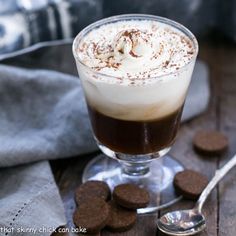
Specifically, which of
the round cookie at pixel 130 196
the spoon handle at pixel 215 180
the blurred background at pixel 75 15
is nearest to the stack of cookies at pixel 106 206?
the round cookie at pixel 130 196

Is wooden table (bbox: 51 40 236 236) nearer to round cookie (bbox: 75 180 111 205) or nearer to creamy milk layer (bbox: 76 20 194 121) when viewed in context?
round cookie (bbox: 75 180 111 205)

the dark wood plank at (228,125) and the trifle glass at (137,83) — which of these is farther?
the dark wood plank at (228,125)

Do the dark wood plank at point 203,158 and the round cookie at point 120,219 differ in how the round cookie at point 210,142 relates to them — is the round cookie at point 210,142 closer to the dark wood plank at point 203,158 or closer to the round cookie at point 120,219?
the dark wood plank at point 203,158

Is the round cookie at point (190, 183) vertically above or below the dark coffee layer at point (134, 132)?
below

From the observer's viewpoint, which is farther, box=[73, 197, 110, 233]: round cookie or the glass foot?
the glass foot

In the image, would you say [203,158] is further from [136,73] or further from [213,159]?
[136,73]

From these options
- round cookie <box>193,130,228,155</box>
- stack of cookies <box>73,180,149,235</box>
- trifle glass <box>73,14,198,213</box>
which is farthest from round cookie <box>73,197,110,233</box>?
round cookie <box>193,130,228,155</box>

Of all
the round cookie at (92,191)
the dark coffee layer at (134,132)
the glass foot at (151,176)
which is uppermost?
the dark coffee layer at (134,132)
